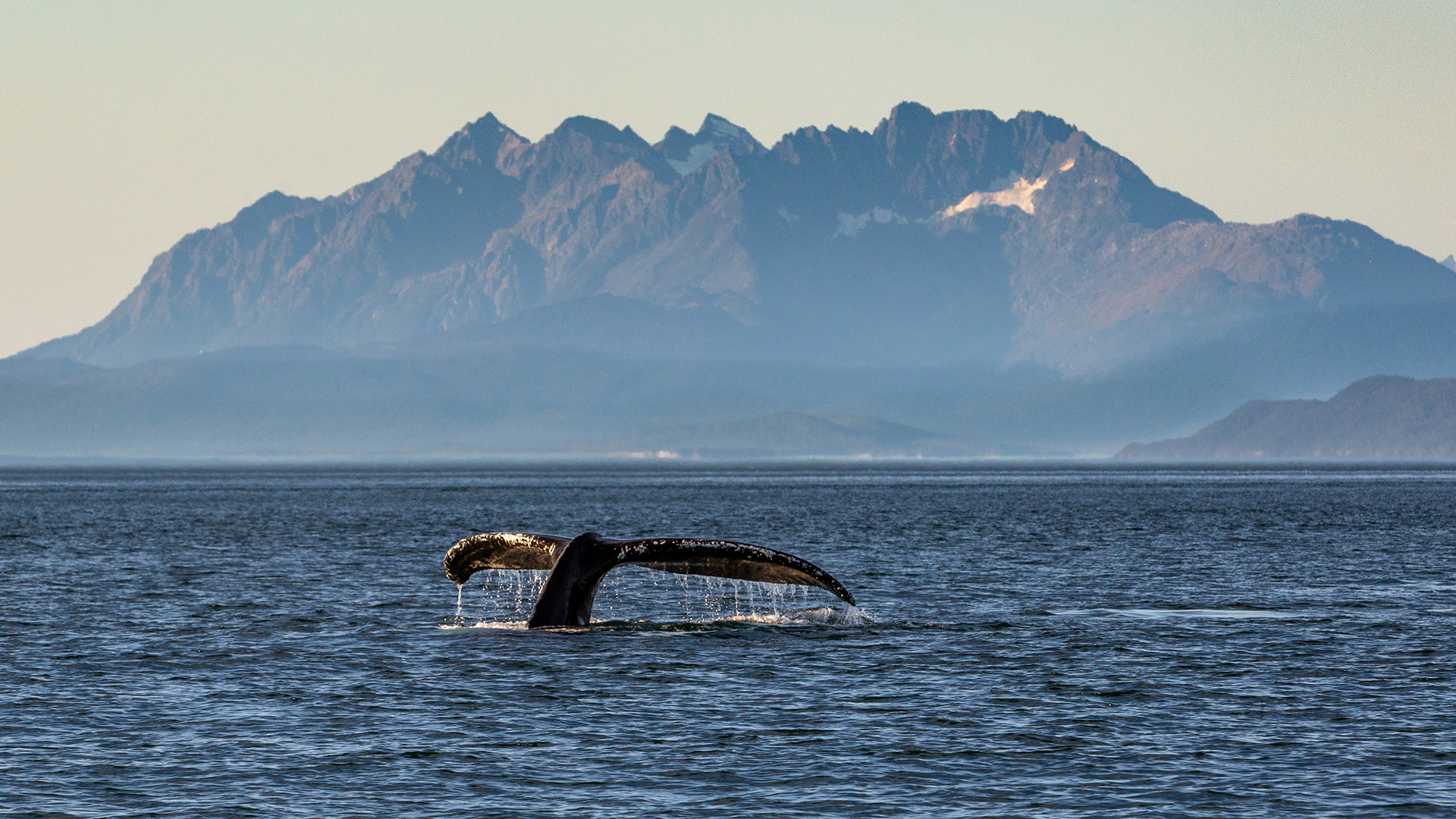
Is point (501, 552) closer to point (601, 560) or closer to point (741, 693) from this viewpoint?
point (601, 560)

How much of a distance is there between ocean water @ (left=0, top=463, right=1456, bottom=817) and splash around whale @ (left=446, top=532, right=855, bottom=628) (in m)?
1.62

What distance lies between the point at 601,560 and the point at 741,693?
436 cm

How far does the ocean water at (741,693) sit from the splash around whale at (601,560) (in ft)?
5.33

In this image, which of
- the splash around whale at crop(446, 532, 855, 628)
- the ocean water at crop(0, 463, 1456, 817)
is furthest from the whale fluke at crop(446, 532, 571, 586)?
the ocean water at crop(0, 463, 1456, 817)

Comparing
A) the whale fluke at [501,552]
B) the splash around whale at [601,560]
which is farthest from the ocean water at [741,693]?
the whale fluke at [501,552]

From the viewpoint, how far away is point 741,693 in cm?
3250

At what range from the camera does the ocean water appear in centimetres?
2438

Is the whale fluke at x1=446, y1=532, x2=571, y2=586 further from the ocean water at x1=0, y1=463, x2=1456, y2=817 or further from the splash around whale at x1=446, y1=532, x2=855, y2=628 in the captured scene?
the ocean water at x1=0, y1=463, x2=1456, y2=817

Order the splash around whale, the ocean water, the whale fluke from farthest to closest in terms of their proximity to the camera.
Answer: the whale fluke < the splash around whale < the ocean water

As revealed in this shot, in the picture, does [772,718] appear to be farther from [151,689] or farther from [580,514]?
[580,514]

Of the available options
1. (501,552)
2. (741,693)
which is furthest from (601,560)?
(741,693)

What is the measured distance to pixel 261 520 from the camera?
4776 inches

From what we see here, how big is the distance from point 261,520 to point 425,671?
89.2m

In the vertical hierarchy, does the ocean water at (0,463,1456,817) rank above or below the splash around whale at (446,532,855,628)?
below
